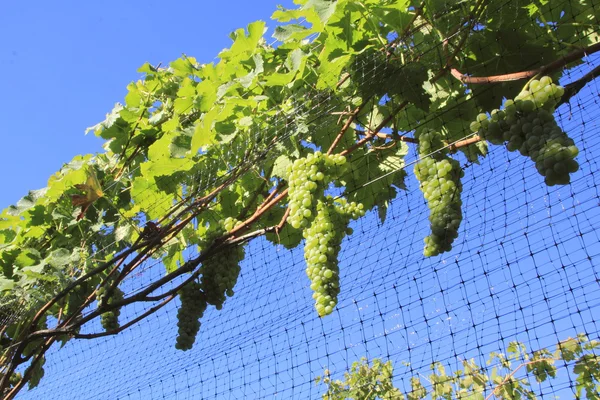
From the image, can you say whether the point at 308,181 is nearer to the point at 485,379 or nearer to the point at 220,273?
the point at 220,273

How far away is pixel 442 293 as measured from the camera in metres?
1.71

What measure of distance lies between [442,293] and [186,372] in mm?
1204

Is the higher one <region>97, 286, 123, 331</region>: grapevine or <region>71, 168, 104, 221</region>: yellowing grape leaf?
<region>71, 168, 104, 221</region>: yellowing grape leaf

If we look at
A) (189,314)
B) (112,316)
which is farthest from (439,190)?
(112,316)

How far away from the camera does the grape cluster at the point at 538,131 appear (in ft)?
4.10

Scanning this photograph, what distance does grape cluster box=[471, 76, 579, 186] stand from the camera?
49.3 inches

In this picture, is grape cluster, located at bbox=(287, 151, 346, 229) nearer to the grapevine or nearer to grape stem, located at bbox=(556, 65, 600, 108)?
grape stem, located at bbox=(556, 65, 600, 108)

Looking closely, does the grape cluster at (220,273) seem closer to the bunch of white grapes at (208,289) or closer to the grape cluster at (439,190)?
the bunch of white grapes at (208,289)

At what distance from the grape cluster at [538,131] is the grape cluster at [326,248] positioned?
0.50m

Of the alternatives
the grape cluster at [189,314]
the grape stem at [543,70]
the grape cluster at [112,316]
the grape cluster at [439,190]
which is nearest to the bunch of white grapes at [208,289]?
the grape cluster at [189,314]

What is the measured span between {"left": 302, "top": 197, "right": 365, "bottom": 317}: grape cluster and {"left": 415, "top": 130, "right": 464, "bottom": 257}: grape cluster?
29cm

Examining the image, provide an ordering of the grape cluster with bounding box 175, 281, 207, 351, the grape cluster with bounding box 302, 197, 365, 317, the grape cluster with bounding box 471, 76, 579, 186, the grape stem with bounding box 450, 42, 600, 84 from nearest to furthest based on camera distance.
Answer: the grape cluster with bounding box 471, 76, 579, 186 → the grape stem with bounding box 450, 42, 600, 84 → the grape cluster with bounding box 302, 197, 365, 317 → the grape cluster with bounding box 175, 281, 207, 351

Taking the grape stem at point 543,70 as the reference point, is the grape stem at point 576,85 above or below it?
below

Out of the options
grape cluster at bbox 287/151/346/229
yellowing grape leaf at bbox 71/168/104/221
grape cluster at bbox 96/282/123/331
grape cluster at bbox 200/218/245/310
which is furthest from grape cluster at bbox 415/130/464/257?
grape cluster at bbox 96/282/123/331
